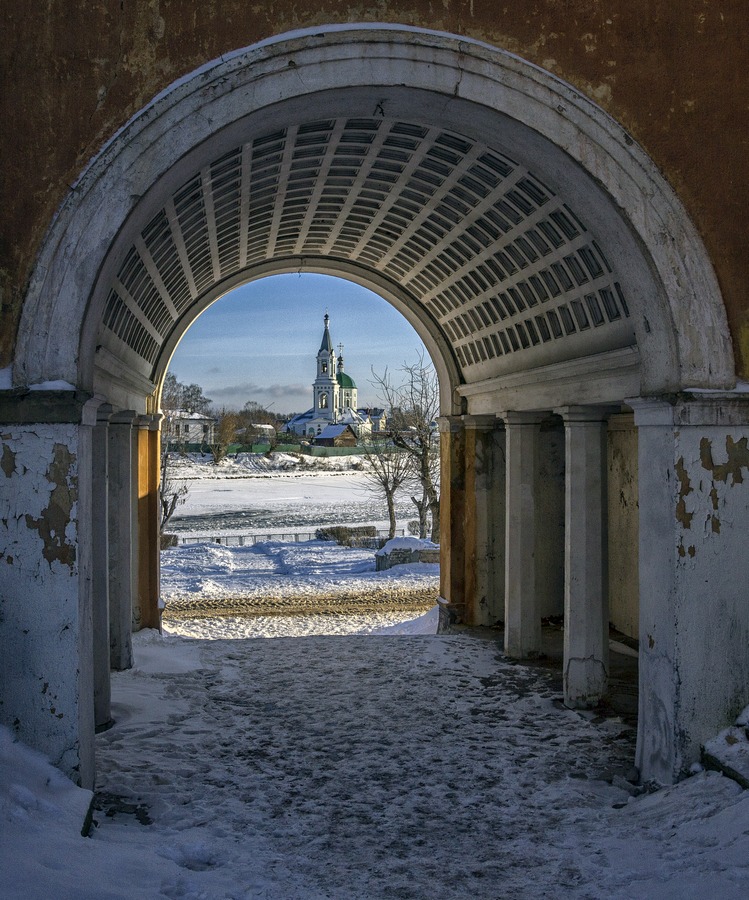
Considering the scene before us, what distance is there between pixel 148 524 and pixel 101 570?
5.83 metres

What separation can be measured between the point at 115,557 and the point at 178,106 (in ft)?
20.2

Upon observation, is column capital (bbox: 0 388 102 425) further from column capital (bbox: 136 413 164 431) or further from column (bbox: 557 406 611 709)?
column capital (bbox: 136 413 164 431)

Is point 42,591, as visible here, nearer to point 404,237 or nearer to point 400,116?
→ point 400,116

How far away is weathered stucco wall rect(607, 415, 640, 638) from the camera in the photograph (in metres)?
14.2

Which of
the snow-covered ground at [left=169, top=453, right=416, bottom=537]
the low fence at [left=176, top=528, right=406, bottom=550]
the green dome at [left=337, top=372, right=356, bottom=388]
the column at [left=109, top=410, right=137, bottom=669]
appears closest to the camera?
the column at [left=109, top=410, right=137, bottom=669]

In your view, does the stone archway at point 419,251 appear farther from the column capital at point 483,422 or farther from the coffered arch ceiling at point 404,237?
the column capital at point 483,422

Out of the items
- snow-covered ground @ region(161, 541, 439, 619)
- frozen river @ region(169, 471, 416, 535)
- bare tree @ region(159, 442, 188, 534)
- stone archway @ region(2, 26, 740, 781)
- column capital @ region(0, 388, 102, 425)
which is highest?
stone archway @ region(2, 26, 740, 781)

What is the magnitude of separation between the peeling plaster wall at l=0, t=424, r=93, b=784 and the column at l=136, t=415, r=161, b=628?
7.23 meters

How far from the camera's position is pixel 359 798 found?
7.34 m

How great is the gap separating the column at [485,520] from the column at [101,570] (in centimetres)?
725

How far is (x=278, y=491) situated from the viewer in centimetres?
5869

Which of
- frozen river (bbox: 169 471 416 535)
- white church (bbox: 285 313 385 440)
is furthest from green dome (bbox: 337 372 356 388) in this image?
frozen river (bbox: 169 471 416 535)

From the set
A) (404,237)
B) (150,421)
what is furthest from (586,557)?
(150,421)

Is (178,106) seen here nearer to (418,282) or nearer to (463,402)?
(418,282)
